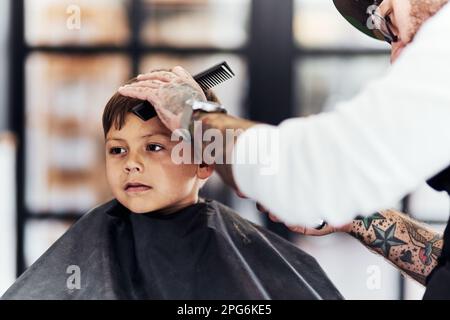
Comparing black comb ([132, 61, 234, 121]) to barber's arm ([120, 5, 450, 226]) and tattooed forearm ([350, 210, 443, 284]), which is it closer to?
barber's arm ([120, 5, 450, 226])

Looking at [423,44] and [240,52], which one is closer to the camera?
[423,44]

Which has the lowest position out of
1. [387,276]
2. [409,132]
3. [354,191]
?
[387,276]

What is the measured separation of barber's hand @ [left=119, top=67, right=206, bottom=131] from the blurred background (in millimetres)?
681

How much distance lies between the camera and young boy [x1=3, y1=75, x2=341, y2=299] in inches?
61.9

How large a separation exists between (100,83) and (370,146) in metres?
1.29

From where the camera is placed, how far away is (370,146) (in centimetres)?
124

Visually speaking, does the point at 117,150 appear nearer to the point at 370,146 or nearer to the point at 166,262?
the point at 166,262

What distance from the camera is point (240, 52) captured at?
7.65 ft

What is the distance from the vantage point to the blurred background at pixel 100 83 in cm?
228

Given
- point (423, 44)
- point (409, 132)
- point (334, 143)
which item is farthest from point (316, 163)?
point (423, 44)

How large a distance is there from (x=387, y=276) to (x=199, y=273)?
2.99 feet
